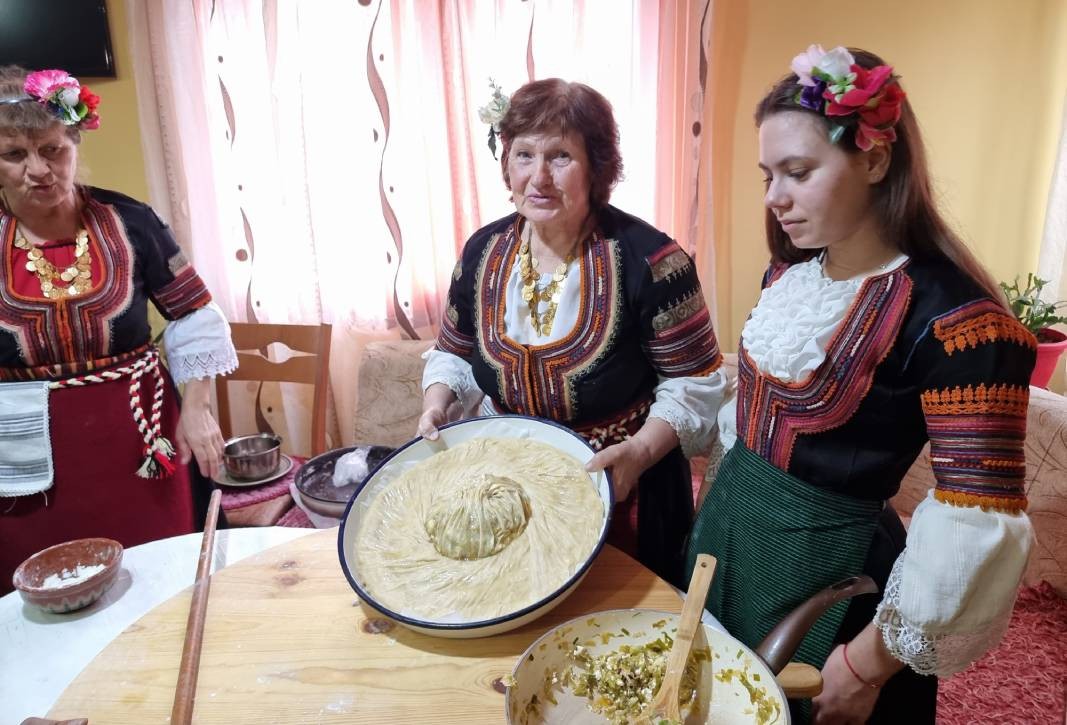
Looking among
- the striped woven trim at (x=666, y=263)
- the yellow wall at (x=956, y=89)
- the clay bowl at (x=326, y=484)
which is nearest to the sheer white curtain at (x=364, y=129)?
the yellow wall at (x=956, y=89)

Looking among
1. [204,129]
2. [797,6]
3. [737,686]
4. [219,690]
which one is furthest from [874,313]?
[204,129]

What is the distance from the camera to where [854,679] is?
99 centimetres

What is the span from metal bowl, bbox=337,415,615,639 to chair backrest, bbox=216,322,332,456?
1311 millimetres

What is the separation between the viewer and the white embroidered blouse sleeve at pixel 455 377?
1.55 metres

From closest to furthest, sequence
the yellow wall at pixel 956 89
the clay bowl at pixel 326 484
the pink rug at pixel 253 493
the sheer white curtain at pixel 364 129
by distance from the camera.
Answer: the clay bowl at pixel 326 484 < the pink rug at pixel 253 493 < the sheer white curtain at pixel 364 129 < the yellow wall at pixel 956 89

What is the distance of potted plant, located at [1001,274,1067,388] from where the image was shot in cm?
246

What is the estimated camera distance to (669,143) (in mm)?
2740

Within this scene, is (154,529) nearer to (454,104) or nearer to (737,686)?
(737,686)

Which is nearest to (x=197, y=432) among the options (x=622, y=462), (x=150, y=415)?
(x=150, y=415)

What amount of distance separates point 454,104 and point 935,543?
2267 millimetres

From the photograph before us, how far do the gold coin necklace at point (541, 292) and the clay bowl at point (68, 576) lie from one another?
890 mm

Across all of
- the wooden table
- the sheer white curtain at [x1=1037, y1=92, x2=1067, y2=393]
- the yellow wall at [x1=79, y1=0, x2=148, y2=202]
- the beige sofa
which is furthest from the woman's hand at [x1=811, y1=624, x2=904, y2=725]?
the yellow wall at [x1=79, y1=0, x2=148, y2=202]

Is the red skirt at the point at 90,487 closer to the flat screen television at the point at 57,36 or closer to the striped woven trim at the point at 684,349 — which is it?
the striped woven trim at the point at 684,349

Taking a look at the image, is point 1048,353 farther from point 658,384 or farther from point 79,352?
point 79,352
